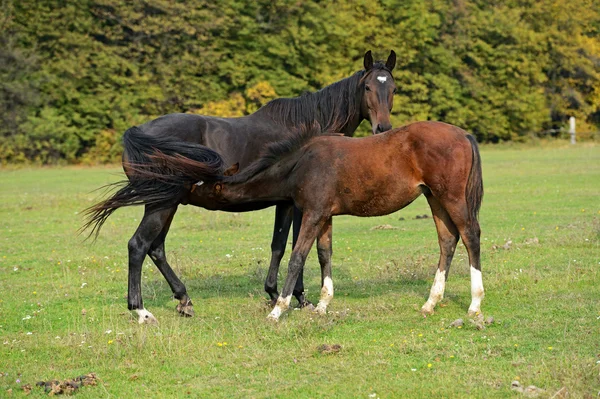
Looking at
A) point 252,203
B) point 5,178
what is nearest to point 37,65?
point 5,178

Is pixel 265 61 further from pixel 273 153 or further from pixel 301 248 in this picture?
pixel 301 248

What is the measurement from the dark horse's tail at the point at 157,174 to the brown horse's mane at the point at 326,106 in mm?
1388

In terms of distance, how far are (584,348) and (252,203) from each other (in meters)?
3.77

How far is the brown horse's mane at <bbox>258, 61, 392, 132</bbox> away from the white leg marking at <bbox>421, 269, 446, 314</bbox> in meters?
2.29

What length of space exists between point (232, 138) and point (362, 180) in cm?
180

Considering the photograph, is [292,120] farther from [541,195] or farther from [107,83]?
[107,83]

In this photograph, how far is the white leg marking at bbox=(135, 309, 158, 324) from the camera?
8549mm

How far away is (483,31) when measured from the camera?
172ft

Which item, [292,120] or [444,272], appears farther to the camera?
[292,120]

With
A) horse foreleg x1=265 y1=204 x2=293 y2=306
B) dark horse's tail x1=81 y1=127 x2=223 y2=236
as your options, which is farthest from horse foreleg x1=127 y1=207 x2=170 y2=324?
horse foreleg x1=265 y1=204 x2=293 y2=306

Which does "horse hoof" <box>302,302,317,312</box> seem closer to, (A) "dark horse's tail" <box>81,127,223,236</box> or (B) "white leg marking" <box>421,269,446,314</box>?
(B) "white leg marking" <box>421,269,446,314</box>

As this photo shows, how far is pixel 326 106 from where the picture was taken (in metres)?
9.83

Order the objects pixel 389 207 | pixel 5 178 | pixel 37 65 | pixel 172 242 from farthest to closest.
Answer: pixel 37 65
pixel 5 178
pixel 172 242
pixel 389 207

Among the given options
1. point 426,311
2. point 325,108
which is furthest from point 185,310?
point 325,108
